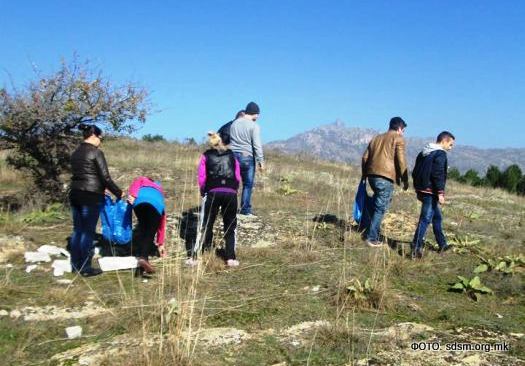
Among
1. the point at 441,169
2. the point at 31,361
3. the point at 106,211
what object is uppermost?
the point at 441,169

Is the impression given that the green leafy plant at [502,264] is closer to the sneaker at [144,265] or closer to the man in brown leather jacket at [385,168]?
the man in brown leather jacket at [385,168]

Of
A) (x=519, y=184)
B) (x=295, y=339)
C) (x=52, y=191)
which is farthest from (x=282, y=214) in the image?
(x=519, y=184)

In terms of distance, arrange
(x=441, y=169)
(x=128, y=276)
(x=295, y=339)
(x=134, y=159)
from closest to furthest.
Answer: (x=295, y=339), (x=128, y=276), (x=441, y=169), (x=134, y=159)

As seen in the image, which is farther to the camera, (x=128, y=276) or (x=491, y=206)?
(x=491, y=206)

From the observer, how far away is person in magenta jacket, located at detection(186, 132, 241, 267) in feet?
21.5

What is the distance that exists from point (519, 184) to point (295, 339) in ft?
95.0

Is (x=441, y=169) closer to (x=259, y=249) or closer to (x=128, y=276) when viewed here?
(x=259, y=249)

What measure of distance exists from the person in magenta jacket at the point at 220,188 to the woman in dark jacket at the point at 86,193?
1.19 meters

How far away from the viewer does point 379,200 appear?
745 centimetres

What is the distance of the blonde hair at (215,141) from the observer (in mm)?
6523

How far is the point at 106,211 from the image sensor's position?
7.05 meters

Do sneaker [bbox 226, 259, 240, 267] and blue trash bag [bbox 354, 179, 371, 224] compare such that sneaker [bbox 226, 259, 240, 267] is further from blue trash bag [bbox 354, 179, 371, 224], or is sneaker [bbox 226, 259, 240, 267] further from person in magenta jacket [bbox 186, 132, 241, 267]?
blue trash bag [bbox 354, 179, 371, 224]

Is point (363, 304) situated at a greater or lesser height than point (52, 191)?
lesser

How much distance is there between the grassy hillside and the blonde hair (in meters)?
1.50
